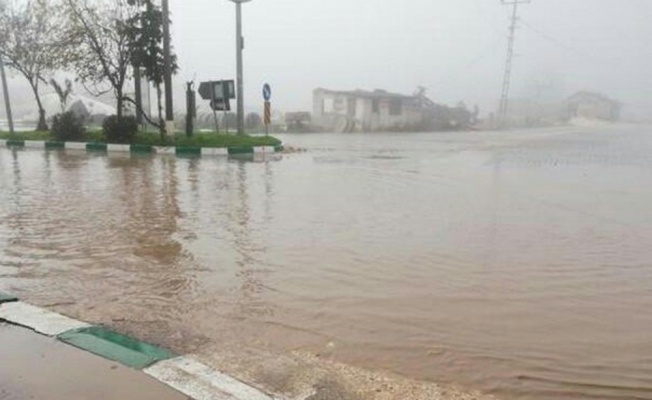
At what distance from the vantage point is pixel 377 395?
3.34m

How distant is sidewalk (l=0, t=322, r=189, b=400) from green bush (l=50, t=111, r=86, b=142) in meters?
21.1

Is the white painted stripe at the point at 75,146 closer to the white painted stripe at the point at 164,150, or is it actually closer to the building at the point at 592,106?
the white painted stripe at the point at 164,150

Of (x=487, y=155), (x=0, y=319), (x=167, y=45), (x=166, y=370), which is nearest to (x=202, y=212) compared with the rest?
(x=0, y=319)

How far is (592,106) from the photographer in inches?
2990

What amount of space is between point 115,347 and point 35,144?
22.0m

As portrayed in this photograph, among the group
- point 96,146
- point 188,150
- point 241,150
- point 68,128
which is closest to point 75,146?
point 96,146

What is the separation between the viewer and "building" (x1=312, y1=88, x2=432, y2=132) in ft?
139

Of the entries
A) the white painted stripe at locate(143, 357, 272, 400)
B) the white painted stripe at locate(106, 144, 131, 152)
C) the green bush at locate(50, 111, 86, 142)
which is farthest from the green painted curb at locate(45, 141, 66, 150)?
the white painted stripe at locate(143, 357, 272, 400)

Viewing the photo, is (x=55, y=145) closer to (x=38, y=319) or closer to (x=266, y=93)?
(x=266, y=93)

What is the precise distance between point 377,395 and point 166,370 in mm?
1252

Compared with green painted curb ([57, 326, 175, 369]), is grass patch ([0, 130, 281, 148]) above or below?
above

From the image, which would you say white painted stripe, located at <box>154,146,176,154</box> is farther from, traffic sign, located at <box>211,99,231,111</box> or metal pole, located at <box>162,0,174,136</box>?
traffic sign, located at <box>211,99,231,111</box>

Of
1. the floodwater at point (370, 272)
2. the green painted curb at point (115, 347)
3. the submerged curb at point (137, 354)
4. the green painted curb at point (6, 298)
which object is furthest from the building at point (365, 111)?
the green painted curb at point (115, 347)

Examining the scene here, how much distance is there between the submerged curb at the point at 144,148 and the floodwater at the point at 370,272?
7861 millimetres
